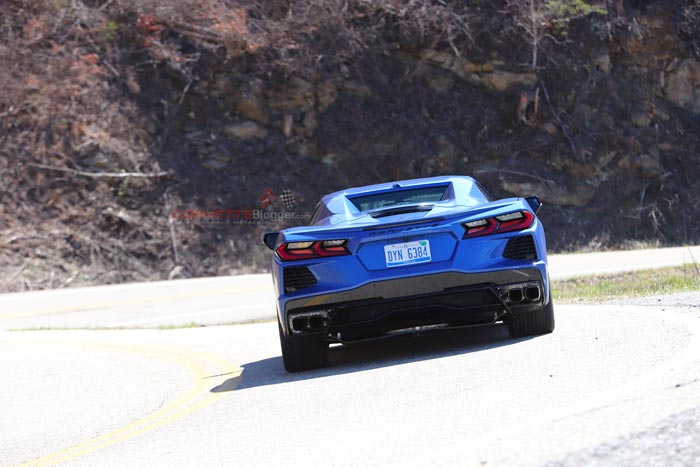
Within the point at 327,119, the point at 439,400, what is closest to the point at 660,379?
the point at 439,400

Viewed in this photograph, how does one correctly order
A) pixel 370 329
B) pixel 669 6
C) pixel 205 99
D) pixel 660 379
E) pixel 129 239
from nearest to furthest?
pixel 660 379, pixel 370 329, pixel 129 239, pixel 205 99, pixel 669 6

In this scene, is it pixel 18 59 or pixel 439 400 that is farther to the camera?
pixel 18 59

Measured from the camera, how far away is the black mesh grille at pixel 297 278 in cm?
758

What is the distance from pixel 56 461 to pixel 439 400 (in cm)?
212

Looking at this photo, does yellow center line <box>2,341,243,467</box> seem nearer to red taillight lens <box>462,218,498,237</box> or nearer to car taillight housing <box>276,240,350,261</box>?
car taillight housing <box>276,240,350,261</box>

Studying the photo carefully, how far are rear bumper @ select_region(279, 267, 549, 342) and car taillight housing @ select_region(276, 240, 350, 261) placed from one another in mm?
290

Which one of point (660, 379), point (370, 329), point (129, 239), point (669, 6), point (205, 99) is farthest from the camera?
point (669, 6)

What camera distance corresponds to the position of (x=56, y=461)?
5832 mm

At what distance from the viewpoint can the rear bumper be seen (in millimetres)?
7492

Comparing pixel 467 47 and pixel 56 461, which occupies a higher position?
pixel 467 47

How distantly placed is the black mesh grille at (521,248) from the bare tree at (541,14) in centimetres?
2147

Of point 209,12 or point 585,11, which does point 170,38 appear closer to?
point 209,12

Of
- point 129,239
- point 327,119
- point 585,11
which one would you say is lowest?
point 129,239

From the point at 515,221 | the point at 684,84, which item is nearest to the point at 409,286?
→ the point at 515,221
